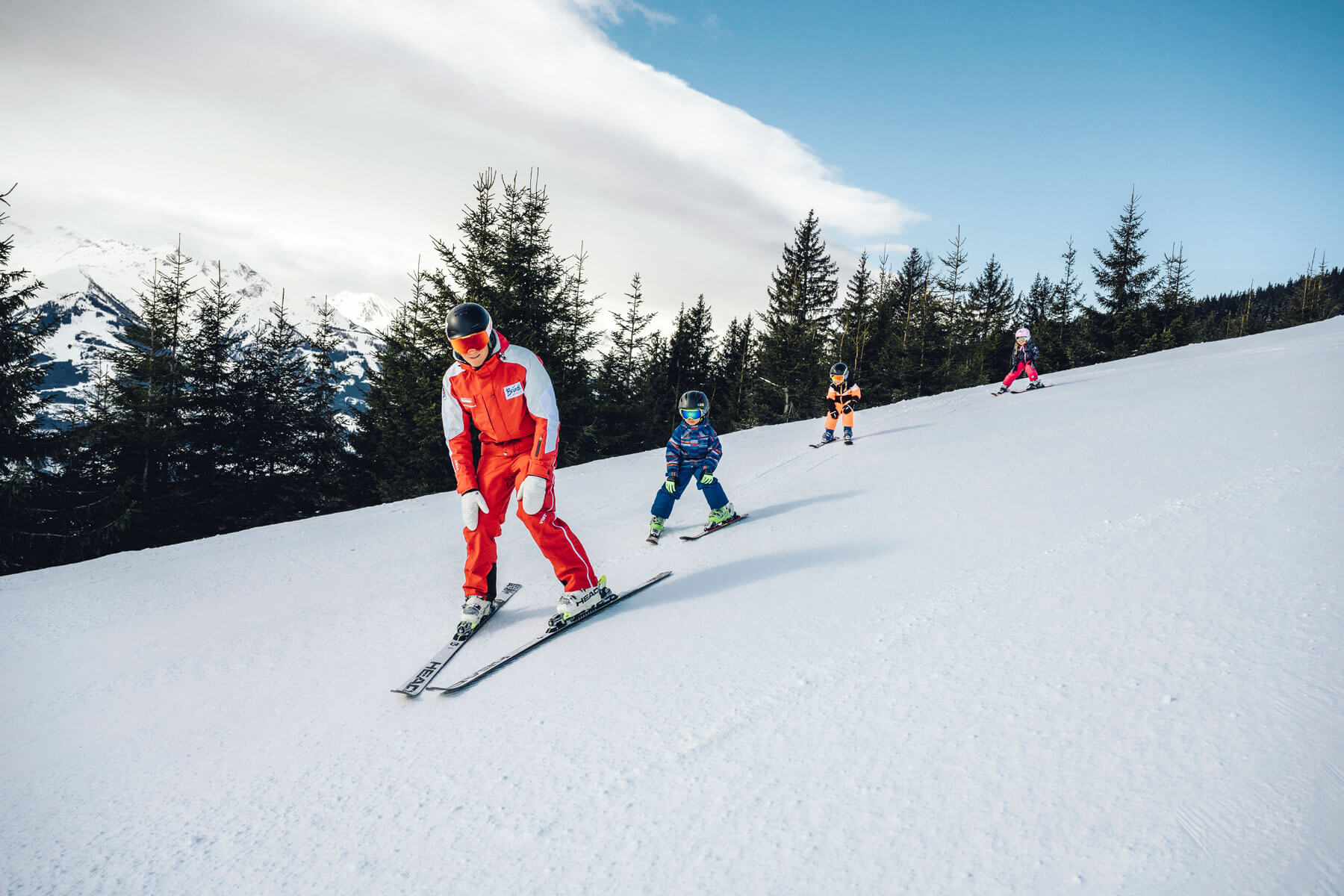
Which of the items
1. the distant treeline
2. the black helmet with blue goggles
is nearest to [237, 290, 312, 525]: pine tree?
the distant treeline

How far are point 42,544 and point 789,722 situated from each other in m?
18.5

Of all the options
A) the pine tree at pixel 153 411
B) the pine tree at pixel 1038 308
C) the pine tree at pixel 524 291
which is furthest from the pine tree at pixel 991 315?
the pine tree at pixel 153 411

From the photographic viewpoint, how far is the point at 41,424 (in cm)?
1371

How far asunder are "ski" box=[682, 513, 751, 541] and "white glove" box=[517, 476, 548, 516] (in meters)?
2.35

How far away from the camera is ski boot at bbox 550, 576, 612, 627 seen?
407 cm

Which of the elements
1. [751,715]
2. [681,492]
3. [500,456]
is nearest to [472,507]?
[500,456]

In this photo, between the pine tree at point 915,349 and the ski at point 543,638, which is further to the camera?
the pine tree at point 915,349

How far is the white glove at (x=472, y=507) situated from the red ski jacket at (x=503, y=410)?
0.19ft

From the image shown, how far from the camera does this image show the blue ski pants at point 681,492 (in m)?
6.21

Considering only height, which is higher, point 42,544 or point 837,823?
point 837,823

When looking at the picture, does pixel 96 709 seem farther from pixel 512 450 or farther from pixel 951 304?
pixel 951 304

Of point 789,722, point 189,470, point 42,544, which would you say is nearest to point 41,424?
point 42,544

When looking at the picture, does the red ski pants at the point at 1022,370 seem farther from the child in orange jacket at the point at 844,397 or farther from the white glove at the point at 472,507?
the white glove at the point at 472,507

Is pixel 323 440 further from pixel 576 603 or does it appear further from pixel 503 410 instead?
pixel 576 603
